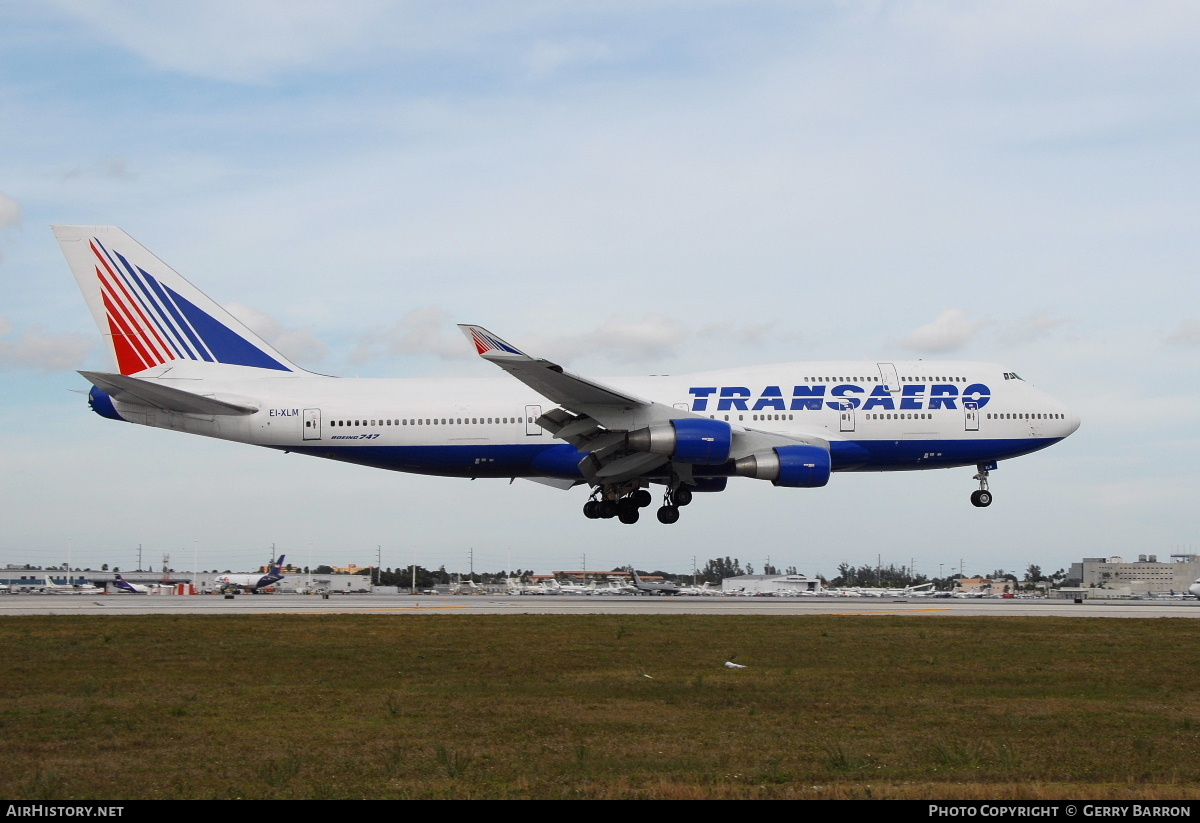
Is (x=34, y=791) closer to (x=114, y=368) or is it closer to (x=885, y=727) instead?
(x=885, y=727)

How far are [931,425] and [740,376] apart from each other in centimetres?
666

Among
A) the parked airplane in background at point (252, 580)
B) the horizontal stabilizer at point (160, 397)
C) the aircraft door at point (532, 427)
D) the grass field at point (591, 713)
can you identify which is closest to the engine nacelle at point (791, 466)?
the aircraft door at point (532, 427)

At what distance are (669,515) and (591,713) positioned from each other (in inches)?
883

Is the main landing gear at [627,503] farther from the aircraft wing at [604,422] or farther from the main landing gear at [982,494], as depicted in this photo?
the main landing gear at [982,494]

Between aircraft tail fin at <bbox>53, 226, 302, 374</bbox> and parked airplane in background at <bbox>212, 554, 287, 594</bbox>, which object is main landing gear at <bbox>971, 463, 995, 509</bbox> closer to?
aircraft tail fin at <bbox>53, 226, 302, 374</bbox>

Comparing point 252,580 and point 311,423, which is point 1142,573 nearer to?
point 252,580

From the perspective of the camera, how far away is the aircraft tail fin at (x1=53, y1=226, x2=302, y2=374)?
3791 centimetres

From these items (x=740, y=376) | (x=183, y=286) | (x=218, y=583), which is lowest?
(x=218, y=583)

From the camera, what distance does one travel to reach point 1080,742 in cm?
1360

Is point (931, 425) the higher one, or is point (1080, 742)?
point (931, 425)

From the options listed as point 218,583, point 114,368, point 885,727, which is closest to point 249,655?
point 885,727

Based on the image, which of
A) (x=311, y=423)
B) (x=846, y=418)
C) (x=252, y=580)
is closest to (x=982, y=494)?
(x=846, y=418)
